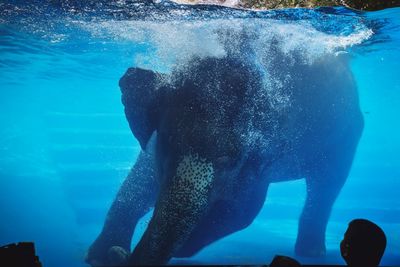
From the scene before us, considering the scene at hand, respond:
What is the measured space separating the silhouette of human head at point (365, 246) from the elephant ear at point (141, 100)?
4835 mm

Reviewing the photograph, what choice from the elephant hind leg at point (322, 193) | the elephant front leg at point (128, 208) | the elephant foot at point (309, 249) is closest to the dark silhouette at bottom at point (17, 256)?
the elephant front leg at point (128, 208)

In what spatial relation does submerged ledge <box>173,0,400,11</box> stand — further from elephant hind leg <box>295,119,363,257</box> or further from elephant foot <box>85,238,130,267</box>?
elephant foot <box>85,238,130,267</box>

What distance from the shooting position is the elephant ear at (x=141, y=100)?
7059mm

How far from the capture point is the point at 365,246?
270cm

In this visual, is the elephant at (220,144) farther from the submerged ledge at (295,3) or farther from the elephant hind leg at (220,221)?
the submerged ledge at (295,3)

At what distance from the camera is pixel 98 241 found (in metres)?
8.04

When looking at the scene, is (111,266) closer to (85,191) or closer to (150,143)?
(150,143)

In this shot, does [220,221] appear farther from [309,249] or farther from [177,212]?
[309,249]

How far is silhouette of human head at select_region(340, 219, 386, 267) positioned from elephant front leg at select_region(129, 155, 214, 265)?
333 centimetres

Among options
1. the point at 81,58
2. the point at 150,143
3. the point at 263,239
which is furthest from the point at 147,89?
Answer: the point at 81,58

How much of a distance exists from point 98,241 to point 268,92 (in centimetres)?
472

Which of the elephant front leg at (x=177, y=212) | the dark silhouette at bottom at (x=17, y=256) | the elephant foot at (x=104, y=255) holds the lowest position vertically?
the elephant foot at (x=104, y=255)

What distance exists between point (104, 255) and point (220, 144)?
143 inches

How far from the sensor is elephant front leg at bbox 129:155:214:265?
5.73 m
